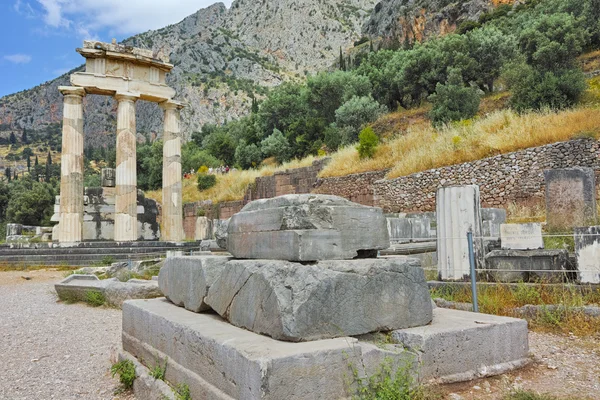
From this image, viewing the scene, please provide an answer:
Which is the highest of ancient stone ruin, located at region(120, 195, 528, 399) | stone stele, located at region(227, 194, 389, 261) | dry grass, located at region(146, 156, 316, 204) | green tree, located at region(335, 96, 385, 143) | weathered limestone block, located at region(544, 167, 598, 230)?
green tree, located at region(335, 96, 385, 143)

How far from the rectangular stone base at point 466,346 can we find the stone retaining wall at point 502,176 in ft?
35.1

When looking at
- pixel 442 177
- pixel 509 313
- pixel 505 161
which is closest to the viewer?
pixel 509 313

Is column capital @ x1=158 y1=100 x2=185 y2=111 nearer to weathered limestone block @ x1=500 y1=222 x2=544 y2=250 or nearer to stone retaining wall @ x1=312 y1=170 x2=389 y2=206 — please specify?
stone retaining wall @ x1=312 y1=170 x2=389 y2=206

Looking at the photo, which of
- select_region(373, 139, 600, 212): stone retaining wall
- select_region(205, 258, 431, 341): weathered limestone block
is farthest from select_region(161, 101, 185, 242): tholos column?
select_region(205, 258, 431, 341): weathered limestone block

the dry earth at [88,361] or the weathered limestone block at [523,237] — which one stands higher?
the weathered limestone block at [523,237]

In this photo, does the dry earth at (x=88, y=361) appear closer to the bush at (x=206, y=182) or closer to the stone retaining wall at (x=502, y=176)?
the stone retaining wall at (x=502, y=176)

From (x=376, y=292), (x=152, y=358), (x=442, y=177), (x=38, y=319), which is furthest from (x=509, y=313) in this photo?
(x=442, y=177)

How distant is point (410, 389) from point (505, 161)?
1361 centimetres

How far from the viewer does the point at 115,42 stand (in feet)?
62.7

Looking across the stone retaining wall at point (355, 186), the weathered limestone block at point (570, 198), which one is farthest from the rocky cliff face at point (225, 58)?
the weathered limestone block at point (570, 198)

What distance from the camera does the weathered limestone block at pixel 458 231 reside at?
6.58 meters

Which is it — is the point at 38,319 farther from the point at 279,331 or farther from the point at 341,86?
the point at 341,86

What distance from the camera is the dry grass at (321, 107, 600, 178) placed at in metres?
14.1

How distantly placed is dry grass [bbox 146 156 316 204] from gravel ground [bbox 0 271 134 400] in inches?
723
